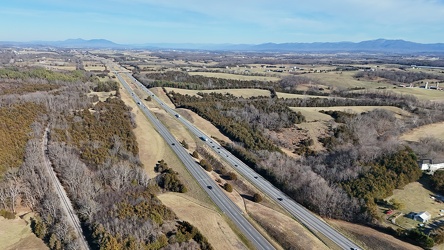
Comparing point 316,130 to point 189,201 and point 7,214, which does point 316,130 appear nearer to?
point 189,201

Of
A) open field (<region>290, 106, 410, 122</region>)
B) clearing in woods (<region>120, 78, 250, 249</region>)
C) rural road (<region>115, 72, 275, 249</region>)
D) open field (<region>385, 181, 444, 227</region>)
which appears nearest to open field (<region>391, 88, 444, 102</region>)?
open field (<region>290, 106, 410, 122</region>)

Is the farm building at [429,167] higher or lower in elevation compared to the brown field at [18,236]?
higher

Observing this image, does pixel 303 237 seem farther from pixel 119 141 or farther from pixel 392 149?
pixel 119 141

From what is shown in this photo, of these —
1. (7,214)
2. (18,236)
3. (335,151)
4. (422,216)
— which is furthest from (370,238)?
(7,214)

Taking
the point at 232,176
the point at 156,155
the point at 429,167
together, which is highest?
the point at 429,167

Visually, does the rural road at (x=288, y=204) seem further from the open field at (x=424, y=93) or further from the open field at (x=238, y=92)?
the open field at (x=424, y=93)

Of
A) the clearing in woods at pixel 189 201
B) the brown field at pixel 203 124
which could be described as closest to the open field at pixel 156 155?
the clearing in woods at pixel 189 201
